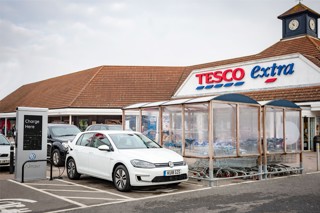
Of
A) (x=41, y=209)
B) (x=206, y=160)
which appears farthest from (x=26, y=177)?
(x=206, y=160)

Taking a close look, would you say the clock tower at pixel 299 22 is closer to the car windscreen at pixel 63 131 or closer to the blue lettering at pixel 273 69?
the blue lettering at pixel 273 69

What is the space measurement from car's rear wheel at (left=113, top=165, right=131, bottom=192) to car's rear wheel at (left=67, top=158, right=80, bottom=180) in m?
2.25

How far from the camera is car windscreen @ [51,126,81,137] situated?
1597cm

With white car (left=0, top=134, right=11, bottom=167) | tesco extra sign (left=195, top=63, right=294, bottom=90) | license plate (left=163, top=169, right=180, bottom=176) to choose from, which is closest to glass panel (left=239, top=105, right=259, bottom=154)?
license plate (left=163, top=169, right=180, bottom=176)

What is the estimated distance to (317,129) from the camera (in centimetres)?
2327

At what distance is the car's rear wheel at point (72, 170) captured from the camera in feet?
38.1

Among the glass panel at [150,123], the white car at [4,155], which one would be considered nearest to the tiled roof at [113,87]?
the glass panel at [150,123]

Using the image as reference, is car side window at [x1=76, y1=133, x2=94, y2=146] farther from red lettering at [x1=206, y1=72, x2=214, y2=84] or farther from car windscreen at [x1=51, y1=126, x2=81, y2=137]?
red lettering at [x1=206, y1=72, x2=214, y2=84]

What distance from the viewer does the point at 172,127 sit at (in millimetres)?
13031

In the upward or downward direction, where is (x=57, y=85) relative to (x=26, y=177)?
upward

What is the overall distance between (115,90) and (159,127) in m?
21.6

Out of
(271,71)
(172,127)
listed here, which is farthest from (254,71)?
(172,127)

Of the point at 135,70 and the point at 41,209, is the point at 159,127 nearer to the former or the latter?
the point at 41,209

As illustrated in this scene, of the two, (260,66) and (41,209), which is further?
(260,66)
